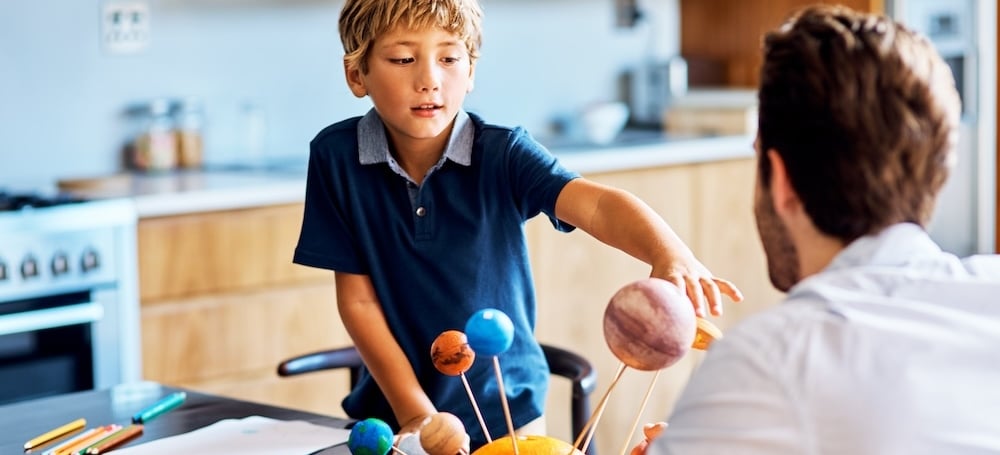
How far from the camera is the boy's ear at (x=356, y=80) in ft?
5.57

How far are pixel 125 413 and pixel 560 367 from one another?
2.31 ft

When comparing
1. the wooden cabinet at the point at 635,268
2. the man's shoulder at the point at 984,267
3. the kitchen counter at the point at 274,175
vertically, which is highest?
the man's shoulder at the point at 984,267

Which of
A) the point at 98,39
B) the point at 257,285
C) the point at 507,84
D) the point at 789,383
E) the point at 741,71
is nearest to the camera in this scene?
the point at 789,383

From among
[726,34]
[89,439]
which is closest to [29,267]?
[89,439]

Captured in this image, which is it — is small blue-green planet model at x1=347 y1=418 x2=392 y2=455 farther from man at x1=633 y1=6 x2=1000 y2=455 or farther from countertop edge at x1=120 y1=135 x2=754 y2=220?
countertop edge at x1=120 y1=135 x2=754 y2=220

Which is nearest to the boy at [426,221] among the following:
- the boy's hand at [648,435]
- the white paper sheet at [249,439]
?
the white paper sheet at [249,439]

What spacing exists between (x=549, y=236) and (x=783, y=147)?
2460 millimetres

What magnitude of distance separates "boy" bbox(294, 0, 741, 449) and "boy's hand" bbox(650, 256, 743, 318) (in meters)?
0.26

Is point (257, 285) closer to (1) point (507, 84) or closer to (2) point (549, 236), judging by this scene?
(2) point (549, 236)

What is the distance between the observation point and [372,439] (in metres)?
1.33

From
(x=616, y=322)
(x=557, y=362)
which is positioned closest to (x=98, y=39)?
(x=557, y=362)

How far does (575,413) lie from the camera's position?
2098mm

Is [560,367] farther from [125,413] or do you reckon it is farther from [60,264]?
[60,264]

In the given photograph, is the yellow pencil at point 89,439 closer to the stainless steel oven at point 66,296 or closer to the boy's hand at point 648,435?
the boy's hand at point 648,435
